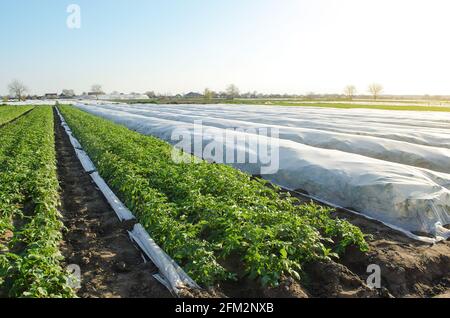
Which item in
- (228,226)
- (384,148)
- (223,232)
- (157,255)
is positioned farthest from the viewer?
(384,148)

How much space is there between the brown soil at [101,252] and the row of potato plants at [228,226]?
1.21 ft

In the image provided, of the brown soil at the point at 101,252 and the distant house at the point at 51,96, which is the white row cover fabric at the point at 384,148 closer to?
the brown soil at the point at 101,252

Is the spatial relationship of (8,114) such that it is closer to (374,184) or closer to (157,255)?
(157,255)

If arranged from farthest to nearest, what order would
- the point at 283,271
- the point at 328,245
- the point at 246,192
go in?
the point at 246,192 < the point at 328,245 < the point at 283,271

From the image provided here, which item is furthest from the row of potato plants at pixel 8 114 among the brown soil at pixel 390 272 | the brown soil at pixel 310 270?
the brown soil at pixel 390 272

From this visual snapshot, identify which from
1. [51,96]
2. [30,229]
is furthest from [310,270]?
[51,96]

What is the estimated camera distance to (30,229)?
451 centimetres

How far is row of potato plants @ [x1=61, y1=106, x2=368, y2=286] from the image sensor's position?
3926mm

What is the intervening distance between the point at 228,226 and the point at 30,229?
237 centimetres

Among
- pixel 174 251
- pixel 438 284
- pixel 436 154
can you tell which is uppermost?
pixel 436 154
